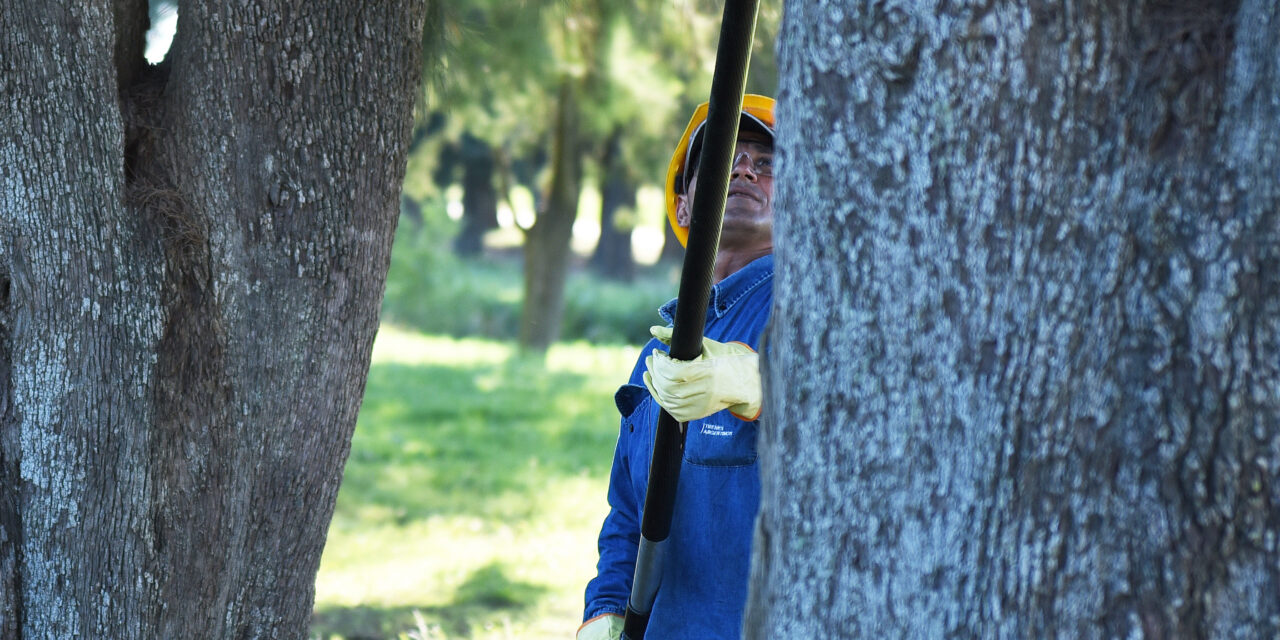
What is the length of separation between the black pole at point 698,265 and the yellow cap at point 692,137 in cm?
47

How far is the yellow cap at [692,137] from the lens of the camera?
276 cm

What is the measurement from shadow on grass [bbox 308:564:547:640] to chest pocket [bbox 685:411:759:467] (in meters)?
2.76

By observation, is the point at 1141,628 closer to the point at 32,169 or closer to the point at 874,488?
the point at 874,488

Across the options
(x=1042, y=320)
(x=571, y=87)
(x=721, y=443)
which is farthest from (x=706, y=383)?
(x=571, y=87)

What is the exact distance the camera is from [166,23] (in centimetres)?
355

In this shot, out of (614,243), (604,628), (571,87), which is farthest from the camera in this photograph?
(614,243)

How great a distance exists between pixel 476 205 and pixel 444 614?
1325 inches

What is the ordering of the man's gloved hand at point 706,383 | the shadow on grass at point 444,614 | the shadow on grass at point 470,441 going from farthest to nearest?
the shadow on grass at point 470,441 → the shadow on grass at point 444,614 → the man's gloved hand at point 706,383

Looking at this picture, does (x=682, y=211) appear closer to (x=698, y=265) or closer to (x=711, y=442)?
(x=711, y=442)

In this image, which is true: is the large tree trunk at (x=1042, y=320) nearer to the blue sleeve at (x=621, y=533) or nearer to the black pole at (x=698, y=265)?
the black pole at (x=698, y=265)

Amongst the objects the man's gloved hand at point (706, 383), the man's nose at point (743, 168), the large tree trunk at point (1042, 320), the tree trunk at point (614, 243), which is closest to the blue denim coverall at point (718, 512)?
the man's gloved hand at point (706, 383)

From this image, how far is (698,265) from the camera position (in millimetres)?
1955

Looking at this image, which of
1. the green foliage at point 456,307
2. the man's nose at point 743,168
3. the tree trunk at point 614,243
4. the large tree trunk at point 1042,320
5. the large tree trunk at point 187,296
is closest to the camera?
the large tree trunk at point 1042,320

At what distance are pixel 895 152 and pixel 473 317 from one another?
19401 mm
